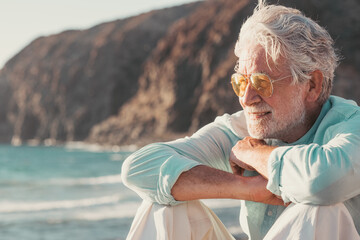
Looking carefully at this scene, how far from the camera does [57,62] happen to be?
302 ft

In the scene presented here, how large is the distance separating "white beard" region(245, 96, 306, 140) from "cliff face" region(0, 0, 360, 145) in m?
33.3

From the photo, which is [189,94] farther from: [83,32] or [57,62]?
[83,32]

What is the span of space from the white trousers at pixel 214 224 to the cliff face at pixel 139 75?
33.6m

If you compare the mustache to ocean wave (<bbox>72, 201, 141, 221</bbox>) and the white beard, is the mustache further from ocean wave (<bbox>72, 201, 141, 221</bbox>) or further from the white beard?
ocean wave (<bbox>72, 201, 141, 221</bbox>)

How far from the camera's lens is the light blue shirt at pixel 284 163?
2020mm

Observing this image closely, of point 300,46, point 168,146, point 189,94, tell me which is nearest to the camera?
point 300,46

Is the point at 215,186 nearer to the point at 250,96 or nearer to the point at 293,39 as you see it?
the point at 250,96

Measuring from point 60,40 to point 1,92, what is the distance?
13408 mm

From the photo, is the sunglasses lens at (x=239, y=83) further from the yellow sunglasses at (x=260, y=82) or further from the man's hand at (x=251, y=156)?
the man's hand at (x=251, y=156)

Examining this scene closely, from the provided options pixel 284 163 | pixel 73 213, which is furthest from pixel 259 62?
pixel 73 213

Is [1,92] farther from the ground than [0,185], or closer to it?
closer to it

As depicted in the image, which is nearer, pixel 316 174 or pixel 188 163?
pixel 316 174

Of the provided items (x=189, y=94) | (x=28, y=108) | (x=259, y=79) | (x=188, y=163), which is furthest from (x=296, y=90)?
(x=28, y=108)

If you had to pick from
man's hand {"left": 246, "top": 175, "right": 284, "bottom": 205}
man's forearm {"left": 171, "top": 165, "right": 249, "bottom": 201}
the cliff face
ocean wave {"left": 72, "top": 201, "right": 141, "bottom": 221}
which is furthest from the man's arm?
the cliff face
